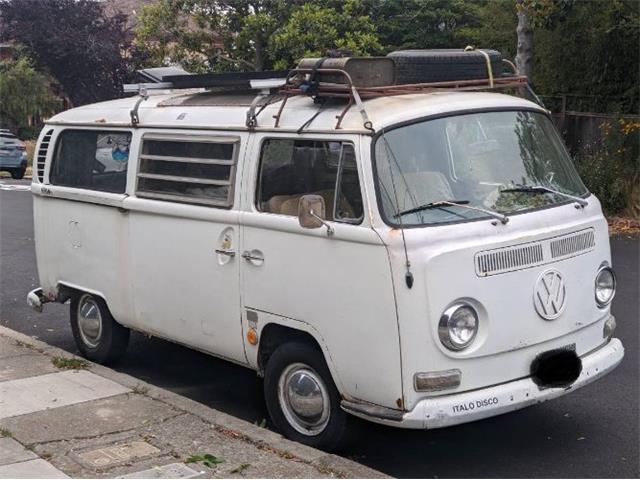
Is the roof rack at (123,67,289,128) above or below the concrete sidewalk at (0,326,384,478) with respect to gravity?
above

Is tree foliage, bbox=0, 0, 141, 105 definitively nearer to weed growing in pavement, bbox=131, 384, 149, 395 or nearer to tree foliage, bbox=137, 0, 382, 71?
tree foliage, bbox=137, 0, 382, 71

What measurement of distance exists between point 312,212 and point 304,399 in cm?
122

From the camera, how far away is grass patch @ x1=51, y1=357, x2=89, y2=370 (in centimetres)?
743

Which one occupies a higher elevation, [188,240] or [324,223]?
[324,223]

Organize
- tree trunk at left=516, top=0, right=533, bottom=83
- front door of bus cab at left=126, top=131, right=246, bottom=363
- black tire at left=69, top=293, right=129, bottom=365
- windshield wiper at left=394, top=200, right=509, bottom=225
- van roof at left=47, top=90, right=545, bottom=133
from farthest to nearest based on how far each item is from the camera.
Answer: tree trunk at left=516, top=0, right=533, bottom=83 → black tire at left=69, top=293, right=129, bottom=365 → front door of bus cab at left=126, top=131, right=246, bottom=363 → van roof at left=47, top=90, right=545, bottom=133 → windshield wiper at left=394, top=200, right=509, bottom=225

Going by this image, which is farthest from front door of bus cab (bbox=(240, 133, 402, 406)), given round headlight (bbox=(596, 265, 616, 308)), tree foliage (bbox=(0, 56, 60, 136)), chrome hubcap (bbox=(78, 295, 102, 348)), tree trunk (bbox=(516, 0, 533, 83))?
tree foliage (bbox=(0, 56, 60, 136))

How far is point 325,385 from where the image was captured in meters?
5.59

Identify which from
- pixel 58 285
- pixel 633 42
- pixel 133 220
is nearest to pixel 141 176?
pixel 133 220

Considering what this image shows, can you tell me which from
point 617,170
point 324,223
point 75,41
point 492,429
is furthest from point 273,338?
point 75,41

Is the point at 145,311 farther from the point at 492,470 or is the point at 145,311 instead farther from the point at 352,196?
the point at 492,470

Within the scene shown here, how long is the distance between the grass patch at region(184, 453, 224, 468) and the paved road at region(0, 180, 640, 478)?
2.95 feet

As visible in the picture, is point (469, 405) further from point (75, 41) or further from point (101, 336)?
point (75, 41)

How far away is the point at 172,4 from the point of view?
21.9 m

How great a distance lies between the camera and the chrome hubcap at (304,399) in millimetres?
5652
